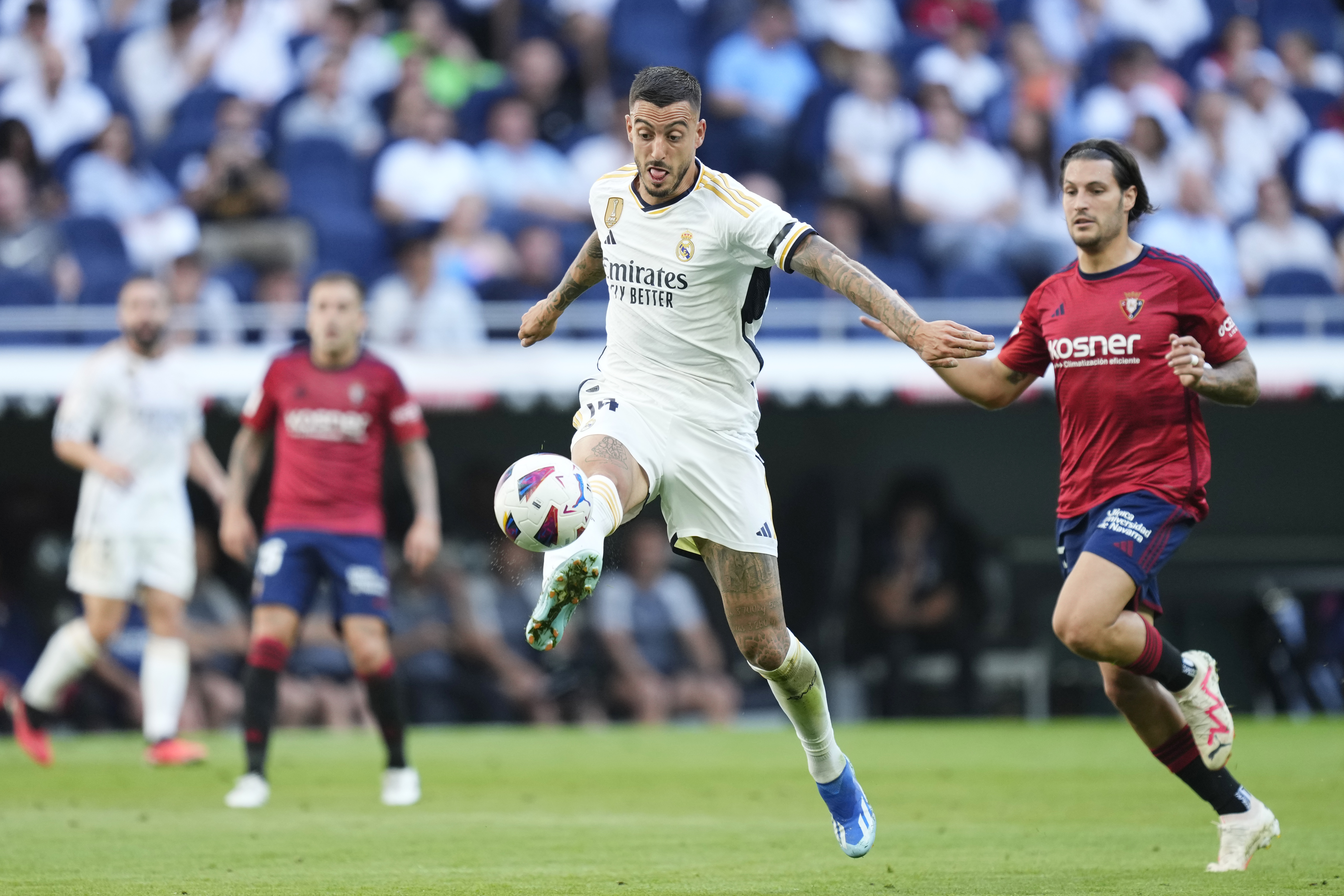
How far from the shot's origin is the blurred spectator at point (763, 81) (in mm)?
16250

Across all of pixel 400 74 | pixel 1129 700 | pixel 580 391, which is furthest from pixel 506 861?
pixel 400 74

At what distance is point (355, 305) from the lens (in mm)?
9016

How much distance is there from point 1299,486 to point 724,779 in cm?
863

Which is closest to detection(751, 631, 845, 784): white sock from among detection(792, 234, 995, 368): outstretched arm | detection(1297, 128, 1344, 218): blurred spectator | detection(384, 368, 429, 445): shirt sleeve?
detection(792, 234, 995, 368): outstretched arm

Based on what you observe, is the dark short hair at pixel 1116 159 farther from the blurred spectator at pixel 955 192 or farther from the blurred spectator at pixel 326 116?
the blurred spectator at pixel 326 116

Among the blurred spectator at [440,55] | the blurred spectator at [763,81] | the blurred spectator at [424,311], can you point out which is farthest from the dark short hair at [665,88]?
the blurred spectator at [440,55]

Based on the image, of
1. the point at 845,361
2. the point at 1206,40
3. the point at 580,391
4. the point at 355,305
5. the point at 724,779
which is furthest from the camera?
the point at 1206,40

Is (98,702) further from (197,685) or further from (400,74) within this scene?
(400,74)

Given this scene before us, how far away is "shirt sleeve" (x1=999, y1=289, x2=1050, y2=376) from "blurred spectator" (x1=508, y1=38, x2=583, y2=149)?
10.6 meters

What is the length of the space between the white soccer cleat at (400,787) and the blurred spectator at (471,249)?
6492 millimetres

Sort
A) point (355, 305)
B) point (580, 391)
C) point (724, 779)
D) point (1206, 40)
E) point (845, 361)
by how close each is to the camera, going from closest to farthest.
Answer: point (580, 391), point (355, 305), point (724, 779), point (845, 361), point (1206, 40)

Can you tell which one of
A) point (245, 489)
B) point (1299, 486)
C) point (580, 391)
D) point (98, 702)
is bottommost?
point (98, 702)

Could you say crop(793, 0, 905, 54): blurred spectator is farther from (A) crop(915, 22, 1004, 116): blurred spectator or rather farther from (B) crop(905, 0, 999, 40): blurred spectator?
(A) crop(915, 22, 1004, 116): blurred spectator

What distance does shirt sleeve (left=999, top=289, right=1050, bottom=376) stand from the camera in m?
6.65
